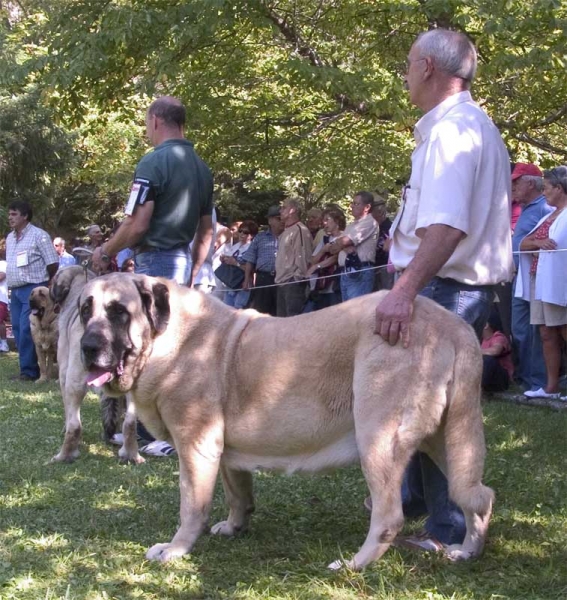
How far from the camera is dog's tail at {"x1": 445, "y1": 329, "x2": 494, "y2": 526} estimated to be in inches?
153

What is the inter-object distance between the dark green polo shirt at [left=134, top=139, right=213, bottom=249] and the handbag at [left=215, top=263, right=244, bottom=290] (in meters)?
7.39

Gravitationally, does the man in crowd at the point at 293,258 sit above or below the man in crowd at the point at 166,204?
below

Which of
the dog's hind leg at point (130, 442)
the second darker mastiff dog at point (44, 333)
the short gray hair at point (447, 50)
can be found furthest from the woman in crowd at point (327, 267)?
the short gray hair at point (447, 50)

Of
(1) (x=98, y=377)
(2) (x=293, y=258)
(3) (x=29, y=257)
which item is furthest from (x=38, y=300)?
(1) (x=98, y=377)

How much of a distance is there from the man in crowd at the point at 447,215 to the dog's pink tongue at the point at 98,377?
1.34m

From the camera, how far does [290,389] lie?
4168 millimetres

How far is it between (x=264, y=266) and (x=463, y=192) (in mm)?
9542

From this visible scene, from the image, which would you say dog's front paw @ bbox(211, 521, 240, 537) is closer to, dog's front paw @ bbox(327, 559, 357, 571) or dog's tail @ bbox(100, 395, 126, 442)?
dog's front paw @ bbox(327, 559, 357, 571)

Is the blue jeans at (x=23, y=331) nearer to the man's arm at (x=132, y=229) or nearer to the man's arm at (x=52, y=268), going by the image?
the man's arm at (x=52, y=268)

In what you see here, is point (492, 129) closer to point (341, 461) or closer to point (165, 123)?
point (341, 461)

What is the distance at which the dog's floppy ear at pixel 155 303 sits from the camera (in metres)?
4.37

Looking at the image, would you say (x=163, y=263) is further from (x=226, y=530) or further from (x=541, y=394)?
(x=541, y=394)

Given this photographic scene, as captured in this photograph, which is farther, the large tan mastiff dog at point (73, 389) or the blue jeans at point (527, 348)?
the blue jeans at point (527, 348)

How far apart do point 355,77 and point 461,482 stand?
8.77m
